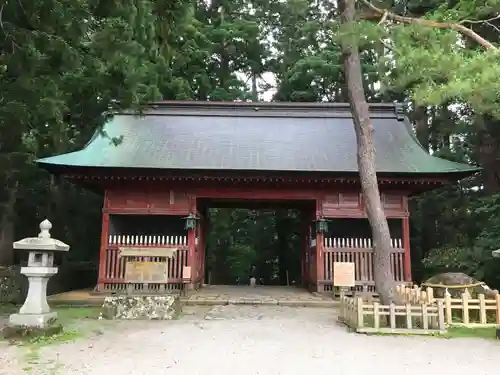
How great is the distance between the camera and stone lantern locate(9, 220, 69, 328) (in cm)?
619

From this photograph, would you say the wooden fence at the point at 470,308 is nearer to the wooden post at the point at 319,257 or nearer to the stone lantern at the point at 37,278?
the wooden post at the point at 319,257

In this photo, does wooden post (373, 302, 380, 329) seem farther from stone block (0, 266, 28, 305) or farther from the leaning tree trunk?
stone block (0, 266, 28, 305)

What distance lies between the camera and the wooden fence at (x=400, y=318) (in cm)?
664

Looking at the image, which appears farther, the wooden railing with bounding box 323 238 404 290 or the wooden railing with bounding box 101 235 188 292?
the wooden railing with bounding box 323 238 404 290

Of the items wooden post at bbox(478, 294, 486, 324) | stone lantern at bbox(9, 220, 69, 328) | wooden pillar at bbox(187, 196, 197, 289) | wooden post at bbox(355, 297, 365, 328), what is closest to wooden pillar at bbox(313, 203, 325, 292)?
wooden pillar at bbox(187, 196, 197, 289)

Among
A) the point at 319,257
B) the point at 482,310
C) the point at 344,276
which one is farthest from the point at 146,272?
the point at 482,310

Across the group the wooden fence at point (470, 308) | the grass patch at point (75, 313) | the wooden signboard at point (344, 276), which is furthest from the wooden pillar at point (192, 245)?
the wooden fence at point (470, 308)

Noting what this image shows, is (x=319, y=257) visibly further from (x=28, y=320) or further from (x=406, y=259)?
(x=28, y=320)

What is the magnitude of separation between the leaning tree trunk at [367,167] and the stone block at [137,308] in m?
3.75

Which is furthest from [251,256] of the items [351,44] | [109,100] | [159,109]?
[351,44]

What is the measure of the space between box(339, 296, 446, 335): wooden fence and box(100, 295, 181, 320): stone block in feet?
10.8

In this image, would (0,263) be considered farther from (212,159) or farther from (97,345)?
(97,345)

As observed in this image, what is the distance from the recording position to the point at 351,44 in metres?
7.33

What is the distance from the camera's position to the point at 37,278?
21.3 feet
